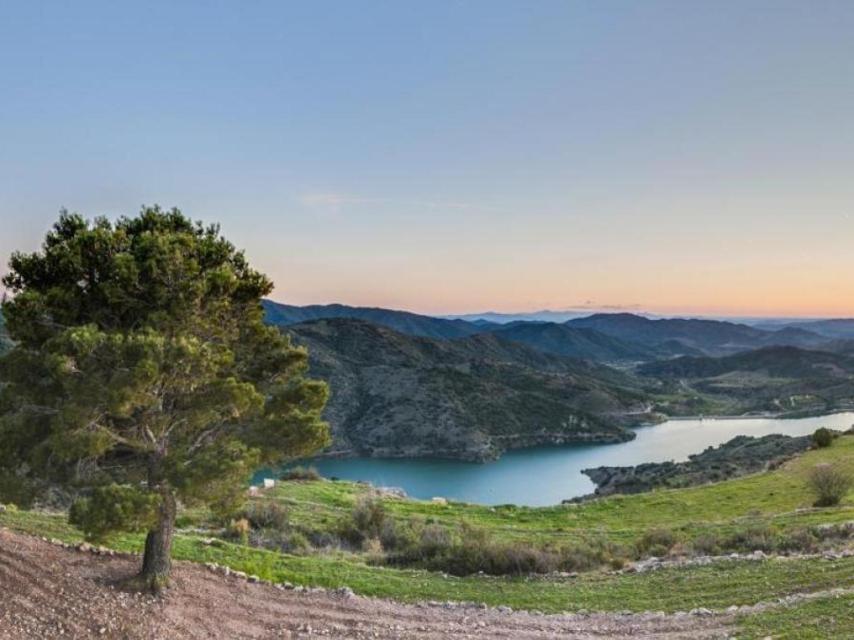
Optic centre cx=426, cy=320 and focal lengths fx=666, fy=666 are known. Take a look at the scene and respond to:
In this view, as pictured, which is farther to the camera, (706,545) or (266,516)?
(266,516)

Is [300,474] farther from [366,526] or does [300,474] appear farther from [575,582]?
[575,582]

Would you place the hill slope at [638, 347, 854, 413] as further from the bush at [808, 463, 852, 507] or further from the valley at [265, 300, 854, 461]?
the bush at [808, 463, 852, 507]

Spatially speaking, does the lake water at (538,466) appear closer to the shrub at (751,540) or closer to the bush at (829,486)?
the bush at (829,486)

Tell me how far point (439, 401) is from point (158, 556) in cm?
10368

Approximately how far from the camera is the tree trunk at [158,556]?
10344mm

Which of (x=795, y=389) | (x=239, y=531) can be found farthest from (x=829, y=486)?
(x=795, y=389)

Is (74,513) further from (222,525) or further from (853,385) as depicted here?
(853,385)

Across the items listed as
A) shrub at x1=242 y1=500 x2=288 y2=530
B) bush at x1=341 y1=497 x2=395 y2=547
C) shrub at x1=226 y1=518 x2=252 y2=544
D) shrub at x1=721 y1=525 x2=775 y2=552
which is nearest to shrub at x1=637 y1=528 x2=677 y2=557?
shrub at x1=721 y1=525 x2=775 y2=552

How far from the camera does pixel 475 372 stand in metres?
138

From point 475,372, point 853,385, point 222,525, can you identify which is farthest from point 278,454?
point 853,385

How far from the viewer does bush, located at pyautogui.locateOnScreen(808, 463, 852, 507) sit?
2580cm

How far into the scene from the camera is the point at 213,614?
33.6 feet

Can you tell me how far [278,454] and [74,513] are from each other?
10.6ft

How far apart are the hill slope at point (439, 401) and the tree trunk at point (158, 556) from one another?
277 ft
